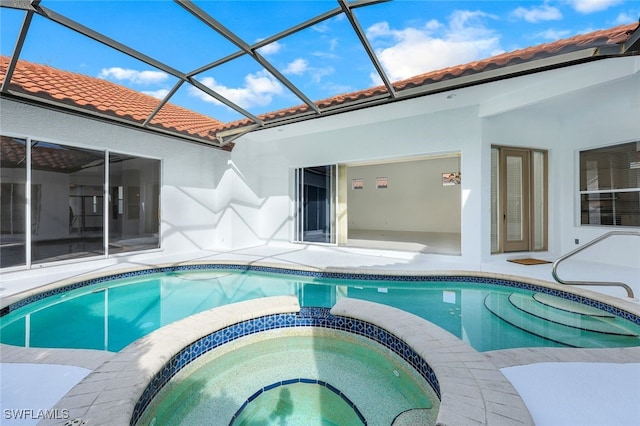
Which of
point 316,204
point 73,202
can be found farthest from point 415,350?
point 73,202

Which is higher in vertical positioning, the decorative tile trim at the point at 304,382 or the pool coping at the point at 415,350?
the pool coping at the point at 415,350

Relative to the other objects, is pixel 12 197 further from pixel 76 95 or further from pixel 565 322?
pixel 565 322

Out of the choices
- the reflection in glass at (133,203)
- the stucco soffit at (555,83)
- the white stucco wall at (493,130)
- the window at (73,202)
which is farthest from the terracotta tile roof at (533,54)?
the window at (73,202)

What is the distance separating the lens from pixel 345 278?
5.64 m

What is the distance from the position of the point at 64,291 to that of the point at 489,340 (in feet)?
20.3

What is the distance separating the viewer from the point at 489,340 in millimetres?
3135

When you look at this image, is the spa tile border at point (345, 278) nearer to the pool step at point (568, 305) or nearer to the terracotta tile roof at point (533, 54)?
the pool step at point (568, 305)

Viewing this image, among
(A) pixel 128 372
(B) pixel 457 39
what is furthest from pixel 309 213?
(A) pixel 128 372

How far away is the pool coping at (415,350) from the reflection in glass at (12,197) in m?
5.07

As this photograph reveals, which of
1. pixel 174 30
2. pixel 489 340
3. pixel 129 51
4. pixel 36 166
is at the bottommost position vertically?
pixel 489 340

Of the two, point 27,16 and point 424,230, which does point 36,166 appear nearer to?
point 27,16

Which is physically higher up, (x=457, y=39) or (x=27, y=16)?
(x=457, y=39)

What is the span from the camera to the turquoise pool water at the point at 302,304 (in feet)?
10.4

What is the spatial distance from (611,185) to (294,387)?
7.47 metres
